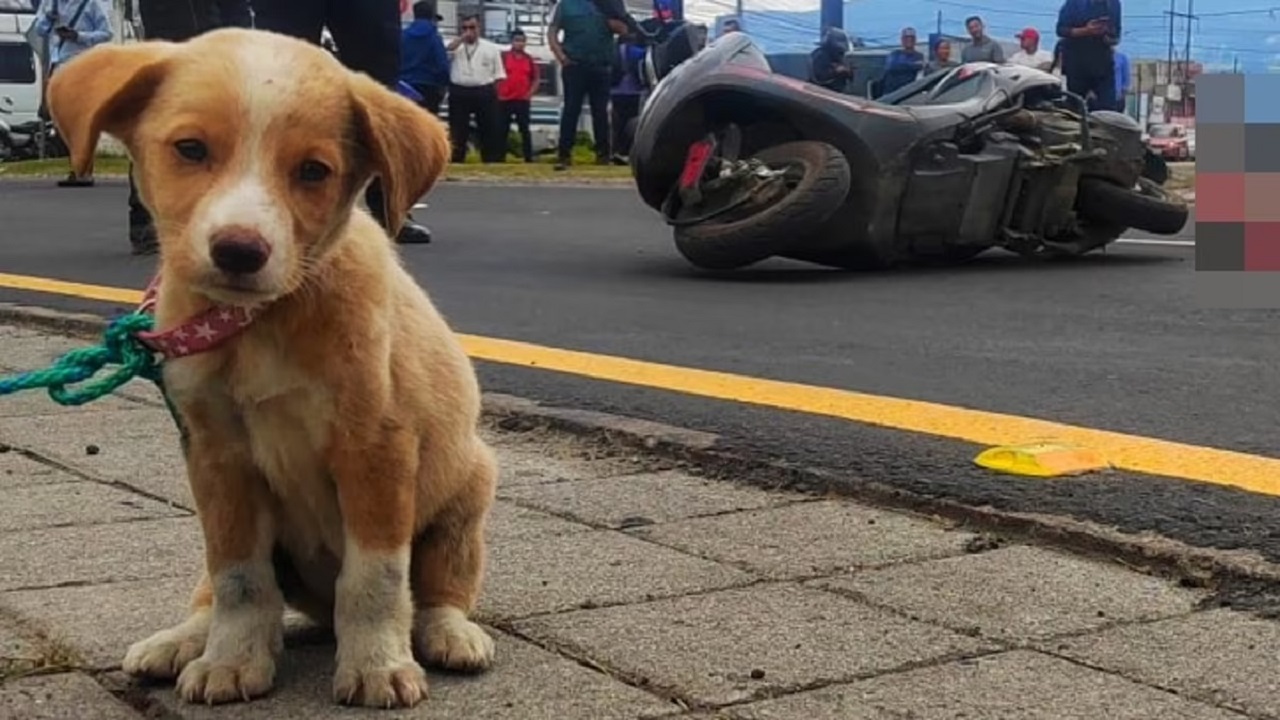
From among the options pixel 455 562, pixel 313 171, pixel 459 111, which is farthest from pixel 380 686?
pixel 459 111

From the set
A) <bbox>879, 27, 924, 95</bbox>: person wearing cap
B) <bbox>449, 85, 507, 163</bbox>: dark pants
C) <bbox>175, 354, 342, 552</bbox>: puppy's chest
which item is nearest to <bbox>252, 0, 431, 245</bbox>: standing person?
<bbox>175, 354, 342, 552</bbox>: puppy's chest

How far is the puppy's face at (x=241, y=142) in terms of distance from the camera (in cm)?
233

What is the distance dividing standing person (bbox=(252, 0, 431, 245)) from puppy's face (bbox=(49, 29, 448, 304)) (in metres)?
4.63

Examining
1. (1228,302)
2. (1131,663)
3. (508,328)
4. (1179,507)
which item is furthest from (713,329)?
(1131,663)

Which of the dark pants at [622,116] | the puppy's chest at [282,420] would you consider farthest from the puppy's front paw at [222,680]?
the dark pants at [622,116]

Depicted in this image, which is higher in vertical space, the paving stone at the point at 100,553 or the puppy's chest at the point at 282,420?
the puppy's chest at the point at 282,420

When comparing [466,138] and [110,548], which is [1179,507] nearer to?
[110,548]

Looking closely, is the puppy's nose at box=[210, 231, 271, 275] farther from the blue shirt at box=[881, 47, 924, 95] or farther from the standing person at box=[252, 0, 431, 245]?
the blue shirt at box=[881, 47, 924, 95]

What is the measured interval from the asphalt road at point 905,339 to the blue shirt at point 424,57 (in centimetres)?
729

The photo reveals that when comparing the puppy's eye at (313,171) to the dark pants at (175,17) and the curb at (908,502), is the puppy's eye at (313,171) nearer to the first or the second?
the curb at (908,502)

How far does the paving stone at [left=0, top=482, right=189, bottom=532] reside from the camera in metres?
3.68

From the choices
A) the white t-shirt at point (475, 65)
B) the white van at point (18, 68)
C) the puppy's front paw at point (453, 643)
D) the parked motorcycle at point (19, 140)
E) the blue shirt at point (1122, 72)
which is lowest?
the parked motorcycle at point (19, 140)

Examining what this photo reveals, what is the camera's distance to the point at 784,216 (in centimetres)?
823

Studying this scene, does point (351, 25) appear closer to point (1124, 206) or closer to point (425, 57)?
point (1124, 206)
